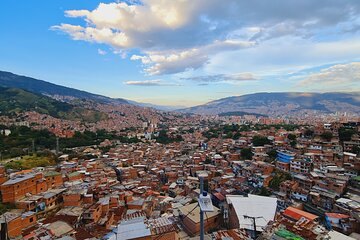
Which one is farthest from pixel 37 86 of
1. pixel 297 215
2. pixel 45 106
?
pixel 297 215

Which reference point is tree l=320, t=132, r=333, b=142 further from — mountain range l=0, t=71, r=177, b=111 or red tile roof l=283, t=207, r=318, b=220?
mountain range l=0, t=71, r=177, b=111

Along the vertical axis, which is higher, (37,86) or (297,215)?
(37,86)

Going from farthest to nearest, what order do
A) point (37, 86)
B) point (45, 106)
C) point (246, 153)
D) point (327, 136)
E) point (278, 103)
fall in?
point (278, 103)
point (37, 86)
point (45, 106)
point (246, 153)
point (327, 136)

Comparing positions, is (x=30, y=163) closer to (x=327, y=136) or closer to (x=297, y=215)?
(x=297, y=215)

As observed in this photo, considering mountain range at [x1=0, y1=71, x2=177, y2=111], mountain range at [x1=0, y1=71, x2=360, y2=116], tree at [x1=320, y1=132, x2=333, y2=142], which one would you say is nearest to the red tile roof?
tree at [x1=320, y1=132, x2=333, y2=142]

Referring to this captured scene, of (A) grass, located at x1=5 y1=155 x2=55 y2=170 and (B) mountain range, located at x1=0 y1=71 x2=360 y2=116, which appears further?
(B) mountain range, located at x1=0 y1=71 x2=360 y2=116

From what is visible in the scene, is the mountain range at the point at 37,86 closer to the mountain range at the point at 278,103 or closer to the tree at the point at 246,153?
the mountain range at the point at 278,103

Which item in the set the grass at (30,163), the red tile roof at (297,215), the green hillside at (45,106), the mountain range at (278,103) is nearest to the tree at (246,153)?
the red tile roof at (297,215)

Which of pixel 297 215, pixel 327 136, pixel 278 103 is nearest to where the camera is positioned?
pixel 297 215

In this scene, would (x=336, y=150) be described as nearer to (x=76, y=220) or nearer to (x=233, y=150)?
(x=233, y=150)

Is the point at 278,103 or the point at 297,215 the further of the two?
the point at 278,103
